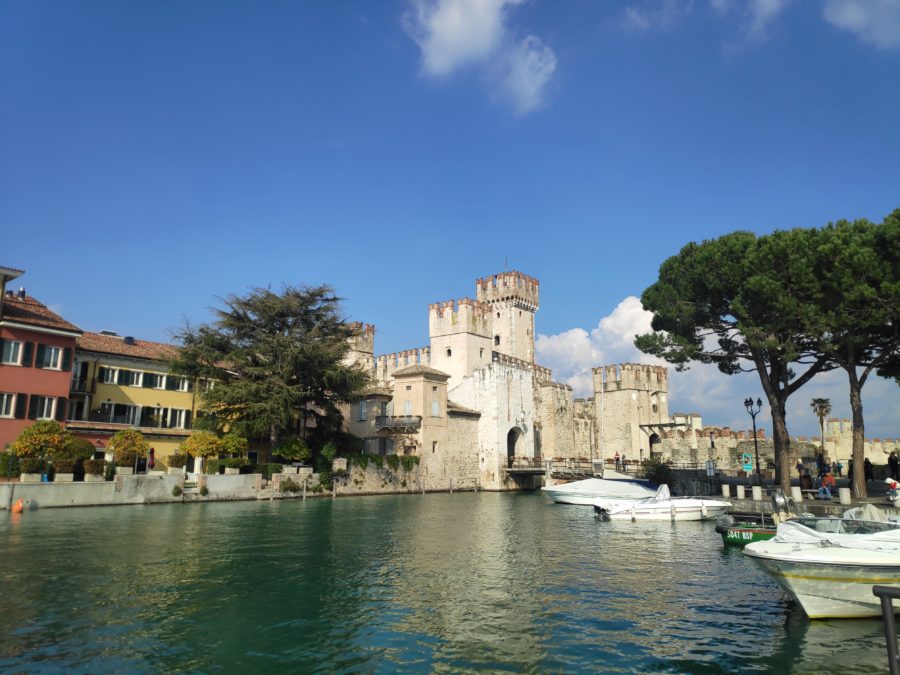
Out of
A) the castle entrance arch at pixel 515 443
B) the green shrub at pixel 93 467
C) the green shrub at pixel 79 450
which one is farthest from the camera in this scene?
the castle entrance arch at pixel 515 443

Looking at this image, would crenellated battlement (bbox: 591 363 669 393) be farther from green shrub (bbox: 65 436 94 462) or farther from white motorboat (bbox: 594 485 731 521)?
green shrub (bbox: 65 436 94 462)

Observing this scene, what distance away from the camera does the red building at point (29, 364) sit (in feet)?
95.8

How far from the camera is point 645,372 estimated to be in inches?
2406

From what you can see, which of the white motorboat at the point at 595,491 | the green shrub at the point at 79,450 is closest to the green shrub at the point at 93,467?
the green shrub at the point at 79,450

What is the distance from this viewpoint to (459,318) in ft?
187

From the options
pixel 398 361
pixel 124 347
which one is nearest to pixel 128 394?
pixel 124 347

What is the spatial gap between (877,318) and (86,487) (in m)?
32.3

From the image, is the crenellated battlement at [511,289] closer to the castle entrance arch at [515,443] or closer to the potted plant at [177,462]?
the castle entrance arch at [515,443]

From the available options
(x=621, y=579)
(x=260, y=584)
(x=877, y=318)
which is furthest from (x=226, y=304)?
(x=877, y=318)

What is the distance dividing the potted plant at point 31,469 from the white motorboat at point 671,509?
2415 centimetres

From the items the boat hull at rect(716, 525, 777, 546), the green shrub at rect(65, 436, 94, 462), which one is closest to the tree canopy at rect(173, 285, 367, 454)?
the green shrub at rect(65, 436, 94, 462)

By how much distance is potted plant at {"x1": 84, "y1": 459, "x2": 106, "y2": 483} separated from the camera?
2805cm

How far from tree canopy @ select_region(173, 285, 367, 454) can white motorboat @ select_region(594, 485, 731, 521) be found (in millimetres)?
17506

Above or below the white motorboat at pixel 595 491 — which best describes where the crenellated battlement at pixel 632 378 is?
above
